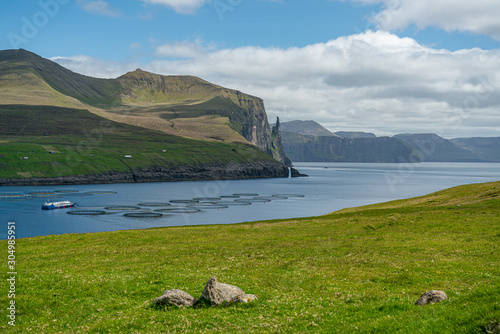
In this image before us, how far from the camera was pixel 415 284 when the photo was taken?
21.9 meters

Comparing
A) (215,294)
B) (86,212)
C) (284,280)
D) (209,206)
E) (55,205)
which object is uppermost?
(215,294)

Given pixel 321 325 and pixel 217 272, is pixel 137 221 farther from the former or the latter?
pixel 321 325

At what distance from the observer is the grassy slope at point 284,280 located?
592 inches

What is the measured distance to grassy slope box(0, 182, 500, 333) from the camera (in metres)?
15.0

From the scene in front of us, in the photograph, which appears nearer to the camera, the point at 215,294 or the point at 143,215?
the point at 215,294

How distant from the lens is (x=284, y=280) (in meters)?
24.5

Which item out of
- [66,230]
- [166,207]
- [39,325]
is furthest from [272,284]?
[166,207]

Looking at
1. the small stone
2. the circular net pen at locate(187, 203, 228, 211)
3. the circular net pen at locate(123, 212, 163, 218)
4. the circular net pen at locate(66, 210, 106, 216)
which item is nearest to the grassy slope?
the small stone

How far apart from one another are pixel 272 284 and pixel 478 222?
35054 mm

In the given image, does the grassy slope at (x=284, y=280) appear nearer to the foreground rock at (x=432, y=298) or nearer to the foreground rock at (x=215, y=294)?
the foreground rock at (x=432, y=298)

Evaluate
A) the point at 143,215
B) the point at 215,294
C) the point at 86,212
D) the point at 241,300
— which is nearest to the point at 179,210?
the point at 143,215

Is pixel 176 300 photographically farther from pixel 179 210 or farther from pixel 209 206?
pixel 209 206

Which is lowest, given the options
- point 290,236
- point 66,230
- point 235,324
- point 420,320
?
point 66,230

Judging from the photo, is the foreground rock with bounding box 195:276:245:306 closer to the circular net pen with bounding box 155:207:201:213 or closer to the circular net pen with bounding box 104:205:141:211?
the circular net pen with bounding box 155:207:201:213
